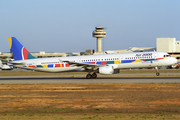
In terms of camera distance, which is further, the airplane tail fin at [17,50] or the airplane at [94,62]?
the airplane tail fin at [17,50]

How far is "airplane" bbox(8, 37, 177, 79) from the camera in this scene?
3800 cm

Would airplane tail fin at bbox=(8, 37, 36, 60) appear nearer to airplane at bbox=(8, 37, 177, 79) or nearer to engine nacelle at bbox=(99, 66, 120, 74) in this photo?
airplane at bbox=(8, 37, 177, 79)

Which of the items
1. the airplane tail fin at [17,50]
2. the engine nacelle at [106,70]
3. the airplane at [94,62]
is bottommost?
the engine nacelle at [106,70]

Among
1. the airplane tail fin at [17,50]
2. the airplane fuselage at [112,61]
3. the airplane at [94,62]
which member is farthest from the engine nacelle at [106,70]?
the airplane tail fin at [17,50]

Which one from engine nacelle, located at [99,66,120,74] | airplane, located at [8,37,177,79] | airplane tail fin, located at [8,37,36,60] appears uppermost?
airplane tail fin, located at [8,37,36,60]

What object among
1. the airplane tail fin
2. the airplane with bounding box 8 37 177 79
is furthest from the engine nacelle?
the airplane tail fin

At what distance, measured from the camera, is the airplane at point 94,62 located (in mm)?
38000

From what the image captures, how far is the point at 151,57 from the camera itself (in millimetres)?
38219

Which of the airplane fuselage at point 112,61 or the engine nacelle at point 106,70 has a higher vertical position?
the airplane fuselage at point 112,61

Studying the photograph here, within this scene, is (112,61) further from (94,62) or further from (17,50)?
(17,50)

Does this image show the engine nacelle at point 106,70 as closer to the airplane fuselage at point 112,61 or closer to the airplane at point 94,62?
the airplane at point 94,62

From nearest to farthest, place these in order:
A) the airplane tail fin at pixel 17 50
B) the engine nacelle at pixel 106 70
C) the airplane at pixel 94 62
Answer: the engine nacelle at pixel 106 70
the airplane at pixel 94 62
the airplane tail fin at pixel 17 50

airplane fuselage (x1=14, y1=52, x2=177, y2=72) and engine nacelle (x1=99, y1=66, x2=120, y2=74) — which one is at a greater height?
airplane fuselage (x1=14, y1=52, x2=177, y2=72)

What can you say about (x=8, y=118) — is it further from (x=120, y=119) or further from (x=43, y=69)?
(x=43, y=69)
